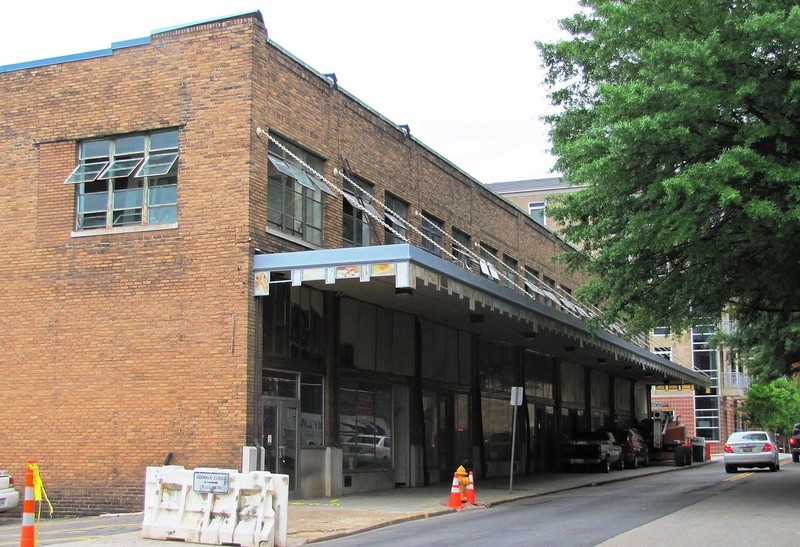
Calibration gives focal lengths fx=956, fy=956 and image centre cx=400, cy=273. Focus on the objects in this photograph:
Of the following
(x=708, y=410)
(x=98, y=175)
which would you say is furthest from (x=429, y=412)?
(x=708, y=410)

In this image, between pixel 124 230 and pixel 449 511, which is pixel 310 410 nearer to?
pixel 449 511

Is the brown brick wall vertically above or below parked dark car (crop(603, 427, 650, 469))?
above

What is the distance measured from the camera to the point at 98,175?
1988 centimetres

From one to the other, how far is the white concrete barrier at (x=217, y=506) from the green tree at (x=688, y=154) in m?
8.41

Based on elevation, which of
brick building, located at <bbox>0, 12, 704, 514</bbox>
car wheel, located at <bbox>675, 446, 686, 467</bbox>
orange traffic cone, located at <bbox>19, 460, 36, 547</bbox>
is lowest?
car wheel, located at <bbox>675, 446, 686, 467</bbox>

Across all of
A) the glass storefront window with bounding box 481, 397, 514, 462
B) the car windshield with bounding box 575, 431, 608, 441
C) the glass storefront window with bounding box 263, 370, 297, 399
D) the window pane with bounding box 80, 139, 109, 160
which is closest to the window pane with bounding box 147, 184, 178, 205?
the window pane with bounding box 80, 139, 109, 160

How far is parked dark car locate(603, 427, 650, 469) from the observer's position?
37781 mm

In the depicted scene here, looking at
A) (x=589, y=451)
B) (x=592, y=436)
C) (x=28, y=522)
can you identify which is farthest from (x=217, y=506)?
(x=592, y=436)

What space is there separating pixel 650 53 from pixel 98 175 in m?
11.3

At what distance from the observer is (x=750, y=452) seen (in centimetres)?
3375

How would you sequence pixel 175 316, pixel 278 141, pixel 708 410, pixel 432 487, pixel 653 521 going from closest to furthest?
pixel 653 521 < pixel 175 316 < pixel 278 141 < pixel 432 487 < pixel 708 410

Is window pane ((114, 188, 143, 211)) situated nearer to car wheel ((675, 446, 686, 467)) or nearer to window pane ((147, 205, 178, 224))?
window pane ((147, 205, 178, 224))

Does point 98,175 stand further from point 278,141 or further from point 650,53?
point 650,53

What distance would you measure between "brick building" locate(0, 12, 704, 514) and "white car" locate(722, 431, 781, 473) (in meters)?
15.4
